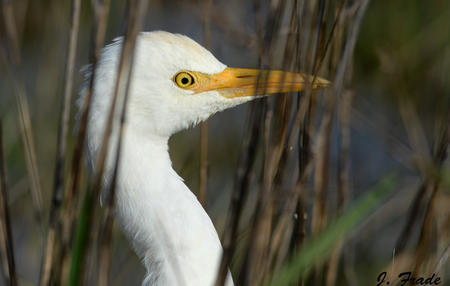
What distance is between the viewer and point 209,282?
159 cm

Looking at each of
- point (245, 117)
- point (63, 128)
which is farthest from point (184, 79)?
point (245, 117)

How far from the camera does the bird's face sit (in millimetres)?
1671

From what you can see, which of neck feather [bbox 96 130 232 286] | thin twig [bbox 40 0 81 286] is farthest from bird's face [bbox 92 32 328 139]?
thin twig [bbox 40 0 81 286]

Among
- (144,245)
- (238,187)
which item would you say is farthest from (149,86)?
(238,187)

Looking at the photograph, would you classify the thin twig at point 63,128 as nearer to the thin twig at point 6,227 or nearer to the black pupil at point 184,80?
the thin twig at point 6,227

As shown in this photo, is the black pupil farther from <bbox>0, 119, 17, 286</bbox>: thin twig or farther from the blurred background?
the blurred background

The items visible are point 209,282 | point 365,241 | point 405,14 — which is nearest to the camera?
point 209,282

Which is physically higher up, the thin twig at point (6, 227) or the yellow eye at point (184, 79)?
the yellow eye at point (184, 79)

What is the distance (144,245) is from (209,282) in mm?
202

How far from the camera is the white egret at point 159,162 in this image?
157 centimetres

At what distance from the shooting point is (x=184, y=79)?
5.74ft

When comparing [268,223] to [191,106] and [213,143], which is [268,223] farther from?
[213,143]

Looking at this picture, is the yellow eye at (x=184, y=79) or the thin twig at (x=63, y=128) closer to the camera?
the thin twig at (x=63, y=128)

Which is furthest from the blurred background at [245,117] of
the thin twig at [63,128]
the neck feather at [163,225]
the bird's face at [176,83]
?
the thin twig at [63,128]
